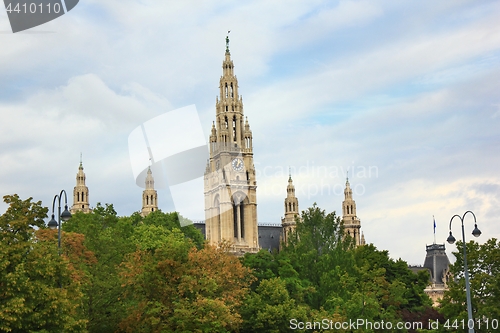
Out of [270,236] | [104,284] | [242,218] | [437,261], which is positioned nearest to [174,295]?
[104,284]

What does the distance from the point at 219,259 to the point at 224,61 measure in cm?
8902

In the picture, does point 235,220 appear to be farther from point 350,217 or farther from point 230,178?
point 350,217

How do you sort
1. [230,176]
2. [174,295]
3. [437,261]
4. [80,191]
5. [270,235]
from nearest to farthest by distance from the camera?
[174,295] → [230,176] → [80,191] → [270,235] → [437,261]

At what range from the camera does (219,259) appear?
5603 cm

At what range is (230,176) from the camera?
135625mm

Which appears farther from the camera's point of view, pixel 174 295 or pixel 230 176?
pixel 230 176

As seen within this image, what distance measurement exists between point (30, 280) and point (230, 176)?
316ft

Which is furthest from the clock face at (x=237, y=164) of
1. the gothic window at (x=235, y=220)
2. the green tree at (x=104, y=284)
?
the green tree at (x=104, y=284)

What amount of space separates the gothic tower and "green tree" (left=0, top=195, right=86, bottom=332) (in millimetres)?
88844

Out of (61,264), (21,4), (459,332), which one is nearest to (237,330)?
(459,332)

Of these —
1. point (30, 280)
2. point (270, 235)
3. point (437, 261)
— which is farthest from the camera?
point (437, 261)

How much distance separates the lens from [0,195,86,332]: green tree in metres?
37.9

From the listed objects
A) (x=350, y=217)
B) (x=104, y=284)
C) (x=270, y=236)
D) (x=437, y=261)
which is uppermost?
(x=350, y=217)

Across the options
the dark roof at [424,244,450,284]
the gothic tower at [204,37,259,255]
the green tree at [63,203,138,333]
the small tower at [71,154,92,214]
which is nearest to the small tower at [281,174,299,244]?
the gothic tower at [204,37,259,255]
